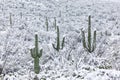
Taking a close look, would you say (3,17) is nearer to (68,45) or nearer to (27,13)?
(27,13)

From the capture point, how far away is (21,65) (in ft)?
23.8

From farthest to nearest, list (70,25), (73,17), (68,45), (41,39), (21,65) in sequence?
1. (73,17)
2. (70,25)
3. (41,39)
4. (68,45)
5. (21,65)

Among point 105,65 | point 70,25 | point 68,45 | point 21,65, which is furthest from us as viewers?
point 70,25

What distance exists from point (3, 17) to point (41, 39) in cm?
436

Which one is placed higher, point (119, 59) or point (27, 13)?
point (27, 13)

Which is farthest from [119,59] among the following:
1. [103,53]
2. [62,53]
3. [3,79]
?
[3,79]

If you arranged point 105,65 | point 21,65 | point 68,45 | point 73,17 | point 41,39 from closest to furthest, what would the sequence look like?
point 105,65, point 21,65, point 68,45, point 41,39, point 73,17

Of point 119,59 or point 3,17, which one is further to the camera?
point 3,17

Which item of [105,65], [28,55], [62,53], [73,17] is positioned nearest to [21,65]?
[28,55]

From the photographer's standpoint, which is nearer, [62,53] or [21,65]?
[21,65]

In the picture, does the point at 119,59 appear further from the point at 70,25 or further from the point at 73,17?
the point at 73,17

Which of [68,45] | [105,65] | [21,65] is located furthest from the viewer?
[68,45]

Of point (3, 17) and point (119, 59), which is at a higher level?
point (3, 17)

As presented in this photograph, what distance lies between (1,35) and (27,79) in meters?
4.31
